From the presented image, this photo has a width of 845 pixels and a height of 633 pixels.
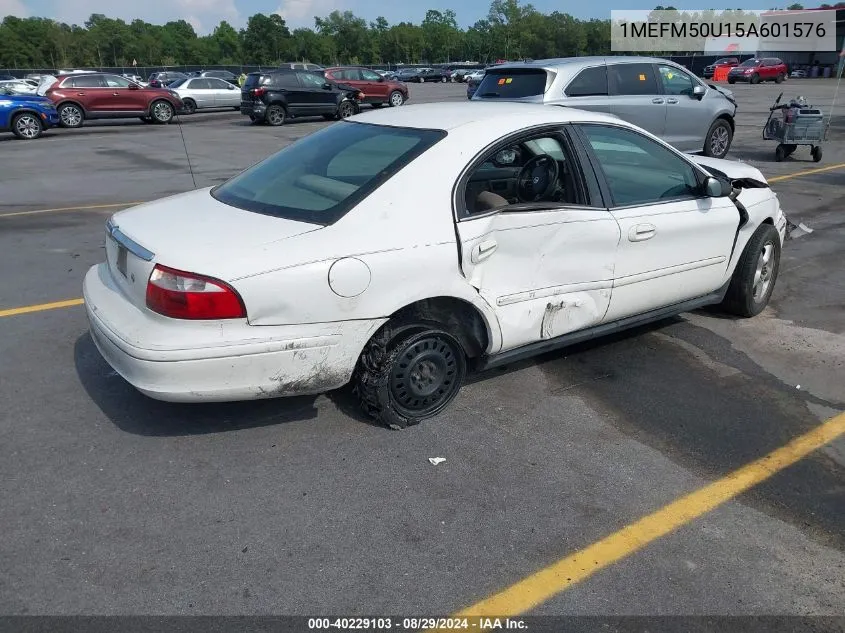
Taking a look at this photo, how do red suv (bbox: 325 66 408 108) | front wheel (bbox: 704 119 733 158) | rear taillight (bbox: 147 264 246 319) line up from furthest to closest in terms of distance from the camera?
red suv (bbox: 325 66 408 108) < front wheel (bbox: 704 119 733 158) < rear taillight (bbox: 147 264 246 319)

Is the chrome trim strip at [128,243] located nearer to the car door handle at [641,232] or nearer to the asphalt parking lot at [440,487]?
the asphalt parking lot at [440,487]

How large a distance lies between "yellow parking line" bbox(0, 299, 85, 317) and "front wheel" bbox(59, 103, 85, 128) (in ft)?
63.6

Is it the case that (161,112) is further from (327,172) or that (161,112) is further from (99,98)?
(327,172)

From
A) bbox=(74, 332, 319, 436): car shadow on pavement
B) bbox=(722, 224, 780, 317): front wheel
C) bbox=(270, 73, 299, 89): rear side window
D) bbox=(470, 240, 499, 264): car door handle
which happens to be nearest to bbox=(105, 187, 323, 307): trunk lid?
bbox=(74, 332, 319, 436): car shadow on pavement

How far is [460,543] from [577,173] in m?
2.26

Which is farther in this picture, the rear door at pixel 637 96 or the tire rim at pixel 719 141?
the tire rim at pixel 719 141

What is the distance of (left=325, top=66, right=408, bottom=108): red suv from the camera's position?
2775 centimetres

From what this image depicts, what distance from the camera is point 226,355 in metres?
3.14

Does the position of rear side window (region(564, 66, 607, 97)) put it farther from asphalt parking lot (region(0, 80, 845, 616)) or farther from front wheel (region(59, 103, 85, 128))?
front wheel (region(59, 103, 85, 128))

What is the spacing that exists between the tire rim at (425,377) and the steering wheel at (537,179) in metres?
1.00

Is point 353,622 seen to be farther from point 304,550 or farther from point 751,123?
point 751,123

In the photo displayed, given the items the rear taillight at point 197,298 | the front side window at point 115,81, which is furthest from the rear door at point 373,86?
the rear taillight at point 197,298

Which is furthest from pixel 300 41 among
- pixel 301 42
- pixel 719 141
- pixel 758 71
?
pixel 719 141

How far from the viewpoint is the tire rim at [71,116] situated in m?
22.1
